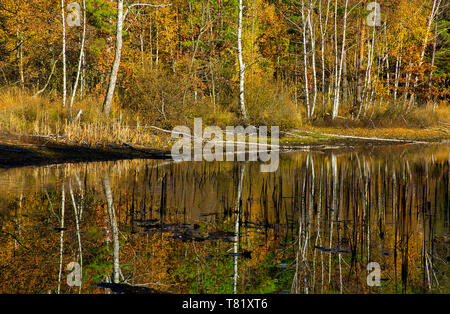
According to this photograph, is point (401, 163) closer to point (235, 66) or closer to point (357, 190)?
point (357, 190)

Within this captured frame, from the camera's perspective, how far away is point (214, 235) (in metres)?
7.92

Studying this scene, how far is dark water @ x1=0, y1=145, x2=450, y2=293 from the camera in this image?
19.6 feet

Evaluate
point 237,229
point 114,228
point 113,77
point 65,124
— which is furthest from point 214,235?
point 113,77

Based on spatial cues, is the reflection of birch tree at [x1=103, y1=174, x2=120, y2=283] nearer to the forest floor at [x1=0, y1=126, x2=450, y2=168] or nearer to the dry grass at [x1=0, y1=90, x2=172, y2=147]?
the forest floor at [x1=0, y1=126, x2=450, y2=168]

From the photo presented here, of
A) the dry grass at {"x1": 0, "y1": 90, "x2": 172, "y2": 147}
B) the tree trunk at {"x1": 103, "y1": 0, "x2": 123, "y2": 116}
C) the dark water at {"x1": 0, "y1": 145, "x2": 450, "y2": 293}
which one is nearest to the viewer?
the dark water at {"x1": 0, "y1": 145, "x2": 450, "y2": 293}

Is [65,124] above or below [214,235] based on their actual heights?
above

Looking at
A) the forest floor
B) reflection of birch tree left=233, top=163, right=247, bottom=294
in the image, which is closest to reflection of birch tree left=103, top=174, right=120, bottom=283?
reflection of birch tree left=233, top=163, right=247, bottom=294

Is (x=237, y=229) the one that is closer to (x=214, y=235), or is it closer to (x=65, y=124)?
(x=214, y=235)

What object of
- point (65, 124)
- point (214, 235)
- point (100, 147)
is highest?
point (65, 124)

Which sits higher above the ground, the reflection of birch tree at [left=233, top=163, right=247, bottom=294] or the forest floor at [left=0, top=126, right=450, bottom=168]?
the forest floor at [left=0, top=126, right=450, bottom=168]

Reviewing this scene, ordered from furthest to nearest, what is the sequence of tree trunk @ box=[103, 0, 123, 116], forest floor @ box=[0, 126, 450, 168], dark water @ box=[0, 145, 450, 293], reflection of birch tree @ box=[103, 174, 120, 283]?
1. tree trunk @ box=[103, 0, 123, 116]
2. forest floor @ box=[0, 126, 450, 168]
3. reflection of birch tree @ box=[103, 174, 120, 283]
4. dark water @ box=[0, 145, 450, 293]

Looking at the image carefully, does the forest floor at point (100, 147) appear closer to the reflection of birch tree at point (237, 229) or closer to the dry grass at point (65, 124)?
the dry grass at point (65, 124)

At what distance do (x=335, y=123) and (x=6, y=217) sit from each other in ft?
94.8

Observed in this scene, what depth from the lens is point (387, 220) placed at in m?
9.09
